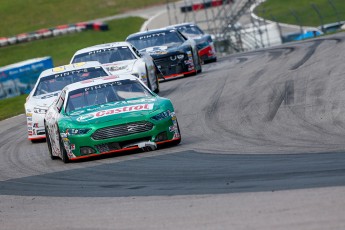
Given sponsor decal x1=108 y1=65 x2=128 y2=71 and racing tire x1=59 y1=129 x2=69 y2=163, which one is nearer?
racing tire x1=59 y1=129 x2=69 y2=163

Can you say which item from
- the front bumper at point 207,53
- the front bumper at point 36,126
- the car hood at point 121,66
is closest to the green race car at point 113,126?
the front bumper at point 36,126

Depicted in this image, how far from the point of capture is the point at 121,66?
2170 centimetres

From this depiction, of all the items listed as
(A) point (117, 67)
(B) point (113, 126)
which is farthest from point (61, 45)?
(B) point (113, 126)

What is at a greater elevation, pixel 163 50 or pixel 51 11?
pixel 163 50

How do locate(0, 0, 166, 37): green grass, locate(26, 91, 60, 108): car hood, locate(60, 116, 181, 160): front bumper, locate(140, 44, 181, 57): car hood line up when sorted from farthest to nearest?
locate(0, 0, 166, 37): green grass → locate(140, 44, 181, 57): car hood → locate(26, 91, 60, 108): car hood → locate(60, 116, 181, 160): front bumper

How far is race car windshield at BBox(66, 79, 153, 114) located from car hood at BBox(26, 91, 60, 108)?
3124 millimetres

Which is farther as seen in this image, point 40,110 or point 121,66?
point 121,66

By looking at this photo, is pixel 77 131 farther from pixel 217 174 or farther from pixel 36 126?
pixel 36 126

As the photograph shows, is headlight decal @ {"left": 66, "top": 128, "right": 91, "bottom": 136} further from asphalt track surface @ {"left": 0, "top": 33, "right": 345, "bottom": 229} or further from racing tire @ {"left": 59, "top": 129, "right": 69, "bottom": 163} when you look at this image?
asphalt track surface @ {"left": 0, "top": 33, "right": 345, "bottom": 229}

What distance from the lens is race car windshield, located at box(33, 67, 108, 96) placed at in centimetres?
1777

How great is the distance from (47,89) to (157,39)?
371 inches

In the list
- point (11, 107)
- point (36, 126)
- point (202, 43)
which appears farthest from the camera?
point (202, 43)

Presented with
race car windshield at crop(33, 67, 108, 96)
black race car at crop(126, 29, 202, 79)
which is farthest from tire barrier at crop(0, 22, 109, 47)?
race car windshield at crop(33, 67, 108, 96)

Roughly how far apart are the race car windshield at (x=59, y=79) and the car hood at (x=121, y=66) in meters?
3.31
